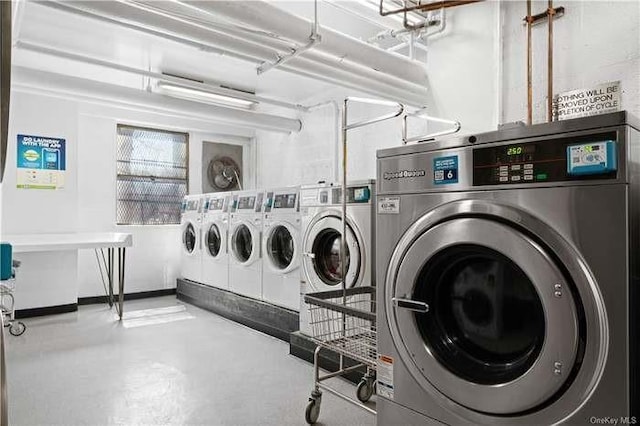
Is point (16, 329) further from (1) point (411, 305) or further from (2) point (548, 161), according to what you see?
(2) point (548, 161)

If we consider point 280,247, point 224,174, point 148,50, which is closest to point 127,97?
point 148,50

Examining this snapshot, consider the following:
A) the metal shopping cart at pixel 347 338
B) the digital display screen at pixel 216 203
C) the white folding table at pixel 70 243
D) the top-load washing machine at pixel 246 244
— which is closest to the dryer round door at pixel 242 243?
the top-load washing machine at pixel 246 244

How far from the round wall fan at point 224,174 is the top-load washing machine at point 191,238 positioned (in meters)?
0.84

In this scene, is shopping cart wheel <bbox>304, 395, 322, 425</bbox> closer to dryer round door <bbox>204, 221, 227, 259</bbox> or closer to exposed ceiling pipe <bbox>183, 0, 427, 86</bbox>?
exposed ceiling pipe <bbox>183, 0, 427, 86</bbox>

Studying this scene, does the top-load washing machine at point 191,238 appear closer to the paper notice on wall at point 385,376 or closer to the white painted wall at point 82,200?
the white painted wall at point 82,200

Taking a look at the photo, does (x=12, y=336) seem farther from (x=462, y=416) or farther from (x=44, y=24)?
(x=462, y=416)

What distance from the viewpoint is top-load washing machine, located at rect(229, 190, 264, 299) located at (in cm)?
423

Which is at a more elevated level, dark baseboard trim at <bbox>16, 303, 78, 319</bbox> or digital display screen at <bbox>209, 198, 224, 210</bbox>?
digital display screen at <bbox>209, 198, 224, 210</bbox>

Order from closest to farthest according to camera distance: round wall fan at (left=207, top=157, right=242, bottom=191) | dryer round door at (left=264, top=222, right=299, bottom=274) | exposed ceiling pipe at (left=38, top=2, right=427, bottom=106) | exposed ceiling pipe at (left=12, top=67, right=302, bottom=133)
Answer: exposed ceiling pipe at (left=38, top=2, right=427, bottom=106) < exposed ceiling pipe at (left=12, top=67, right=302, bottom=133) < dryer round door at (left=264, top=222, right=299, bottom=274) < round wall fan at (left=207, top=157, right=242, bottom=191)

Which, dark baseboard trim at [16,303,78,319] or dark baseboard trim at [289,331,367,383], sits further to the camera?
dark baseboard trim at [16,303,78,319]

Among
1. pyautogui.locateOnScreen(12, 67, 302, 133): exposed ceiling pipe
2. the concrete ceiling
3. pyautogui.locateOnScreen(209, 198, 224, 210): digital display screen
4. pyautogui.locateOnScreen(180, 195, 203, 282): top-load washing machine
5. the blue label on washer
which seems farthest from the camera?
pyautogui.locateOnScreen(180, 195, 203, 282): top-load washing machine

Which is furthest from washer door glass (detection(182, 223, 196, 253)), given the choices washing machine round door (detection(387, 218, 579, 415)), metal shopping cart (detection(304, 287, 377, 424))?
washing machine round door (detection(387, 218, 579, 415))

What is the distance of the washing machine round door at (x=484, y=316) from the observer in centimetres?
112

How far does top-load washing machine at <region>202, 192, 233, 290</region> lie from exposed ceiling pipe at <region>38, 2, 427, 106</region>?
223cm
